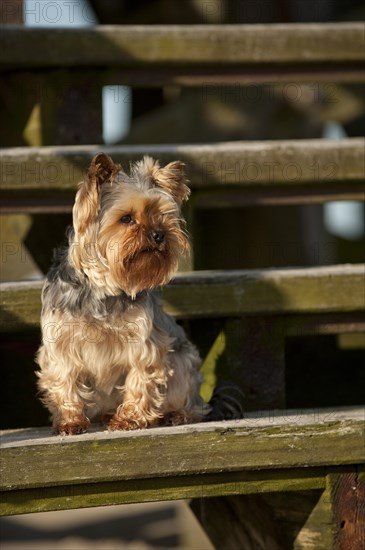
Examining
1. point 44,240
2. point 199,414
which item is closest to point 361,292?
point 199,414

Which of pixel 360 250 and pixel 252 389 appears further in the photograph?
pixel 360 250

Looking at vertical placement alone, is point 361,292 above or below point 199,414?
above

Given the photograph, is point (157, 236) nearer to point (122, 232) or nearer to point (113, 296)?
point (122, 232)

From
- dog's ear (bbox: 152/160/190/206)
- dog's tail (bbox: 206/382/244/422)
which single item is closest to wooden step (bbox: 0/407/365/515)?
dog's tail (bbox: 206/382/244/422)

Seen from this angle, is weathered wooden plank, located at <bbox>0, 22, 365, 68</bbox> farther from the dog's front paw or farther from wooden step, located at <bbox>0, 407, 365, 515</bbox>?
wooden step, located at <bbox>0, 407, 365, 515</bbox>

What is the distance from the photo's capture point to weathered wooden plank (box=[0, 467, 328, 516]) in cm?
367

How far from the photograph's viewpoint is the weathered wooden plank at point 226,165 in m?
4.58

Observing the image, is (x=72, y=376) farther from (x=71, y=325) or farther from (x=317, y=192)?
(x=317, y=192)

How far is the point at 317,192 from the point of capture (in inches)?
190

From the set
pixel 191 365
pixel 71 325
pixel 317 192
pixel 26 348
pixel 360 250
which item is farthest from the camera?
pixel 360 250

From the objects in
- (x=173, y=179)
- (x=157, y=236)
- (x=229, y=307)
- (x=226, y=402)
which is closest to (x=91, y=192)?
(x=157, y=236)

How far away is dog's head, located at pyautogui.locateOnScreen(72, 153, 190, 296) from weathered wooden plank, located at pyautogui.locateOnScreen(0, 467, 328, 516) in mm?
814

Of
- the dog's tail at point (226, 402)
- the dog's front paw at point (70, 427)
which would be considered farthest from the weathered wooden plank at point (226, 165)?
the dog's front paw at point (70, 427)

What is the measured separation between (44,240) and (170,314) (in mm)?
1029
